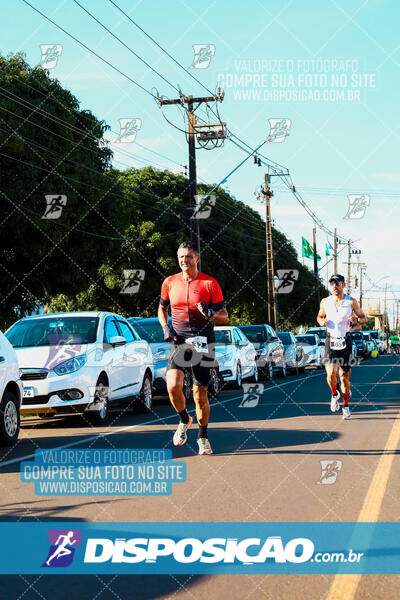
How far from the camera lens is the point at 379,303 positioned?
163250 mm

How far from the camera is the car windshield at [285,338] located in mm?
31234

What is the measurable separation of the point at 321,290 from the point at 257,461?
63.3 m

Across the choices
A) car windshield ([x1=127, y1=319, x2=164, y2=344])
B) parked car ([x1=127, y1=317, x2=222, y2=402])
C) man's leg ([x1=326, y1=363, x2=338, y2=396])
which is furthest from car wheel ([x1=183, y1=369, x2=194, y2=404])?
man's leg ([x1=326, y1=363, x2=338, y2=396])

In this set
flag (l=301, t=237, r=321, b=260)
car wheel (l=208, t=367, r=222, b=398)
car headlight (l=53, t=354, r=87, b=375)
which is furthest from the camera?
flag (l=301, t=237, r=321, b=260)

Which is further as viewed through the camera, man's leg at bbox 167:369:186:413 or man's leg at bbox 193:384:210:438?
man's leg at bbox 193:384:210:438

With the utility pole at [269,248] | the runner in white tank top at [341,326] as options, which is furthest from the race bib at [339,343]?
the utility pole at [269,248]

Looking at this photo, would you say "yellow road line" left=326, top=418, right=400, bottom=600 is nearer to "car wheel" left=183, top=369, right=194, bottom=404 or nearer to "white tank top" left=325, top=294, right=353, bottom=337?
"white tank top" left=325, top=294, right=353, bottom=337

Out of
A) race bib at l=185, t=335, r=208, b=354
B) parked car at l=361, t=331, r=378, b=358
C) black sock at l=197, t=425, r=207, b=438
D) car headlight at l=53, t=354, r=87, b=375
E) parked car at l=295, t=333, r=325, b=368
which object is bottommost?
parked car at l=361, t=331, r=378, b=358

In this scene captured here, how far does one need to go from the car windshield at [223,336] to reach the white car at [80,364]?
6186mm

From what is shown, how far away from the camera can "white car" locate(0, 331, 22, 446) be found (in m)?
9.80

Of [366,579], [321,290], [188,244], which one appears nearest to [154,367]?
[188,244]

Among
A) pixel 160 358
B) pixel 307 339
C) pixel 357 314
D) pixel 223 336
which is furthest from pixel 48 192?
pixel 307 339

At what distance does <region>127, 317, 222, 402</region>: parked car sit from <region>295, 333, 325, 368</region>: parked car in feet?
54.0

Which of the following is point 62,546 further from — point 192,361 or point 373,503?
point 192,361
